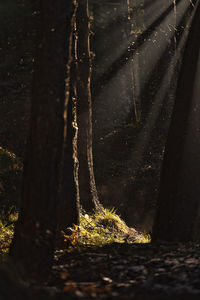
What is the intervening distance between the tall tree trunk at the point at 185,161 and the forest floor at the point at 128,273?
46 cm

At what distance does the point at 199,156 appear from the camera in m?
7.70

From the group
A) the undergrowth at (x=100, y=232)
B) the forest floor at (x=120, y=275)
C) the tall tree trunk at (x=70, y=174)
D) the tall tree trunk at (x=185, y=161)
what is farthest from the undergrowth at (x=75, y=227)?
the tall tree trunk at (x=185, y=161)

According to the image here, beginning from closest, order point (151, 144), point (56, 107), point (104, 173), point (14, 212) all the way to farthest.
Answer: point (56, 107)
point (14, 212)
point (104, 173)
point (151, 144)

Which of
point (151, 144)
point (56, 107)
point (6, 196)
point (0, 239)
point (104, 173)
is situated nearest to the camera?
point (56, 107)

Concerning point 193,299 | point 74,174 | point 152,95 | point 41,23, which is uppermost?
point 152,95

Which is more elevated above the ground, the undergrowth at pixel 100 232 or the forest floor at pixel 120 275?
the undergrowth at pixel 100 232

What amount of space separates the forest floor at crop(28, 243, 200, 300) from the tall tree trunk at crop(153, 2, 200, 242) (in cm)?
46

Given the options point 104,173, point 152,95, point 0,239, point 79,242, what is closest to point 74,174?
point 79,242

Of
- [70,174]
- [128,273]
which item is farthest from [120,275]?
[70,174]

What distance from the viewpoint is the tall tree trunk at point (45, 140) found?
5254mm

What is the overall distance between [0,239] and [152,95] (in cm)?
1265

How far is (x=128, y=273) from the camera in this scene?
5840 millimetres

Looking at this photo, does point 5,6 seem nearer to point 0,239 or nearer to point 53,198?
point 0,239

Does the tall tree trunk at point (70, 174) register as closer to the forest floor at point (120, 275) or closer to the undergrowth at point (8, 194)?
the forest floor at point (120, 275)
